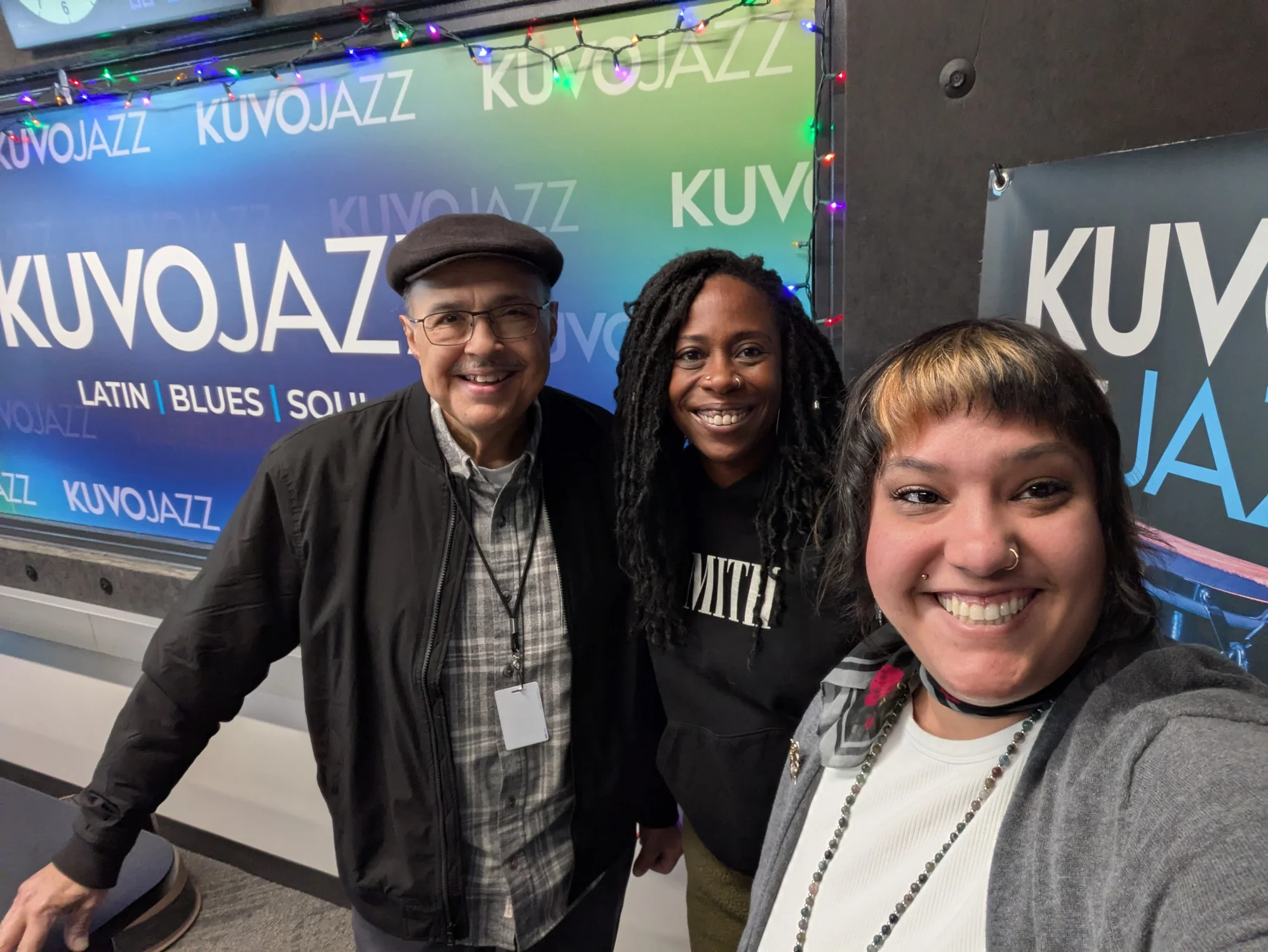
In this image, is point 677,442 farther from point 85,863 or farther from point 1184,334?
point 85,863

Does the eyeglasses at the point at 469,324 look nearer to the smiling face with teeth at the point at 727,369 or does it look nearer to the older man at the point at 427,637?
the older man at the point at 427,637

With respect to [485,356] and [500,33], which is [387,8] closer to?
[500,33]

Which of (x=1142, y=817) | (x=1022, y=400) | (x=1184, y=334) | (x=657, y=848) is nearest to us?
(x=1142, y=817)

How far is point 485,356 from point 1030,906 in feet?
3.27

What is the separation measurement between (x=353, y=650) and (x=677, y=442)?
0.67 m

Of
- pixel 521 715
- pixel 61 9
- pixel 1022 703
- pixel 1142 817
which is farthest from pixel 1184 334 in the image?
pixel 61 9

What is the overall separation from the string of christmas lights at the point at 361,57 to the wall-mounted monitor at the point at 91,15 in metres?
0.11

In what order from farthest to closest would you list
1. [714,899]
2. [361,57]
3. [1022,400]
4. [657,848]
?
[361,57]
[657,848]
[714,899]
[1022,400]

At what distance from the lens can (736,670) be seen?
3.86 feet

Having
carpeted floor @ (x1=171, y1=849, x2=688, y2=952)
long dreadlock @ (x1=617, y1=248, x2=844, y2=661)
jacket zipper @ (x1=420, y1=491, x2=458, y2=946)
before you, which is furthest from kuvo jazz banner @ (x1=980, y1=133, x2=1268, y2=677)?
carpeted floor @ (x1=171, y1=849, x2=688, y2=952)

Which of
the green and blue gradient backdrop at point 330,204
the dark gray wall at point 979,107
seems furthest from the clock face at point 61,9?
the dark gray wall at point 979,107

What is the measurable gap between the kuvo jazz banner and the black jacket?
0.95 meters

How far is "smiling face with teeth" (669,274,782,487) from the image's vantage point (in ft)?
3.78

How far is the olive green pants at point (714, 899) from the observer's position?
1259mm
